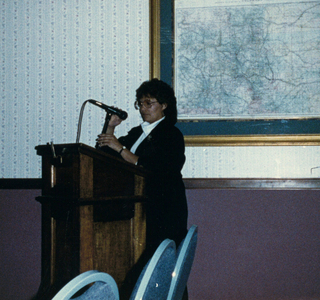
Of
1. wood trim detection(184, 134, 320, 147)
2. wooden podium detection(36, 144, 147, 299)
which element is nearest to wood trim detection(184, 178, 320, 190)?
wood trim detection(184, 134, 320, 147)

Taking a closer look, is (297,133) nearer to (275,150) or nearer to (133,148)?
(275,150)

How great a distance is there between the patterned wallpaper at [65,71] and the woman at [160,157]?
408 millimetres

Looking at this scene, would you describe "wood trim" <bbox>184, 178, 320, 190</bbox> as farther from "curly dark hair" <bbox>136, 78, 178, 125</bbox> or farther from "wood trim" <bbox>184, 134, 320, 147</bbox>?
"curly dark hair" <bbox>136, 78, 178, 125</bbox>

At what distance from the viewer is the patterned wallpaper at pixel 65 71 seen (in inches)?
96.9

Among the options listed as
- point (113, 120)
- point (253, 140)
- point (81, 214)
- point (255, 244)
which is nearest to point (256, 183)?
point (253, 140)

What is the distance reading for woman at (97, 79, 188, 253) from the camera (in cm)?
172

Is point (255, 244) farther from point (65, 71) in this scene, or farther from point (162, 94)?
point (65, 71)

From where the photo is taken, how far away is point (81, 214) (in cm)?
124

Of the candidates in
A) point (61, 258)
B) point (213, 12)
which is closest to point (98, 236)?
point (61, 258)

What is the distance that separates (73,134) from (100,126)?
0.69 feet

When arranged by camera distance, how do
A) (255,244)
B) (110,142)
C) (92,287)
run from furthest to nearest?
(255,244), (110,142), (92,287)

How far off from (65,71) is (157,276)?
2.18 metres

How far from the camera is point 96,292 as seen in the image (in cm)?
52

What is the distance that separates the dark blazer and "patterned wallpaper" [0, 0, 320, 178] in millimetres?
538
